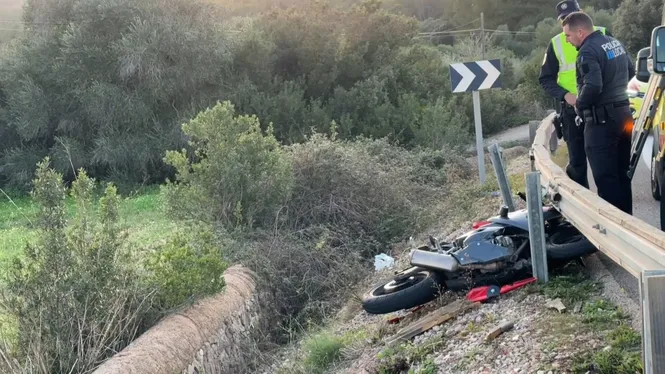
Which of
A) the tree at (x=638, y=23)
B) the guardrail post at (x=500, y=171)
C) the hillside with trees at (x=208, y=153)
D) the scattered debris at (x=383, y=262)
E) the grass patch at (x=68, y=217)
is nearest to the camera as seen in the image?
the hillside with trees at (x=208, y=153)

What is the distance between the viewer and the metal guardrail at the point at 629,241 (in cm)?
251

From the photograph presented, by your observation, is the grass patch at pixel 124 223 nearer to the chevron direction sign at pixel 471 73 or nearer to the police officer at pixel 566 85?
the police officer at pixel 566 85

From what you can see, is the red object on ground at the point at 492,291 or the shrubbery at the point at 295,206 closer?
the red object on ground at the point at 492,291

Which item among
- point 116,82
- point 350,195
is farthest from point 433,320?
point 116,82

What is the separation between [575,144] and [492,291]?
247cm

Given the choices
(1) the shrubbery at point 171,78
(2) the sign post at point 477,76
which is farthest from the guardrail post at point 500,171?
(1) the shrubbery at point 171,78

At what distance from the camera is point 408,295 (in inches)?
219

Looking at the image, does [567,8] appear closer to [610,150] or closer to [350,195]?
[610,150]

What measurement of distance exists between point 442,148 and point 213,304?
875 cm

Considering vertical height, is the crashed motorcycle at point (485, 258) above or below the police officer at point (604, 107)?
below

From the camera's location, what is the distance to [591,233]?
13.9 ft

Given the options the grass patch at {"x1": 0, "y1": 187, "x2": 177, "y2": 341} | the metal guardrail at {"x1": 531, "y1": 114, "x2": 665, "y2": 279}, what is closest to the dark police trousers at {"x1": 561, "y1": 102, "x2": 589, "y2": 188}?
the metal guardrail at {"x1": 531, "y1": 114, "x2": 665, "y2": 279}

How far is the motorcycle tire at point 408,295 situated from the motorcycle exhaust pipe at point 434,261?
181mm

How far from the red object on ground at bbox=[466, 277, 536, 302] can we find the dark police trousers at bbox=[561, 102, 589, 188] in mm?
2218
